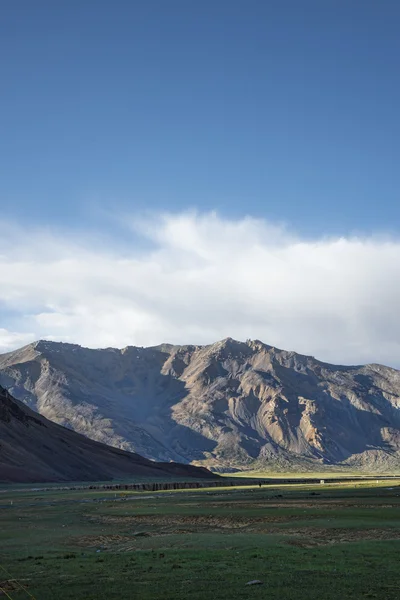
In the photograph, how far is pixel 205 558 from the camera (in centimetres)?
2894

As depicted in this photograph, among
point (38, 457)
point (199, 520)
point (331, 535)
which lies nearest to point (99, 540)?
point (331, 535)

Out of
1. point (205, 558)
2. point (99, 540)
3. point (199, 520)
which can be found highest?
point (205, 558)

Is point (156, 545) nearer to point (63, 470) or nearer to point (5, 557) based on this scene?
point (5, 557)

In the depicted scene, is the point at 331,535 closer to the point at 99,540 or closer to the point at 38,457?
the point at 99,540

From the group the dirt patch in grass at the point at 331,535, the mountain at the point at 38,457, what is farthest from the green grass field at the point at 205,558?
the mountain at the point at 38,457

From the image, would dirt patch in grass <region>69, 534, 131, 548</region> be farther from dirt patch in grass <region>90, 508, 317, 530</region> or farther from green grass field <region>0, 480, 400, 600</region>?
dirt patch in grass <region>90, 508, 317, 530</region>

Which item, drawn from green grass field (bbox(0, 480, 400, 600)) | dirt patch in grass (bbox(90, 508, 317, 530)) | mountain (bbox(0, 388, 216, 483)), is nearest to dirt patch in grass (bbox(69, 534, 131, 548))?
green grass field (bbox(0, 480, 400, 600))

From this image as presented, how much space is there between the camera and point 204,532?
135 feet

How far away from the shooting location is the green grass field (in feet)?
71.8

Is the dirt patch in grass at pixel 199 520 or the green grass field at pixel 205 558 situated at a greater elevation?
A: the green grass field at pixel 205 558

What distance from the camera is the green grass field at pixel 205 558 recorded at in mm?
21875

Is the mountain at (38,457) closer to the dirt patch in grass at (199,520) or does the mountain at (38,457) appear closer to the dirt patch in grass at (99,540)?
the dirt patch in grass at (199,520)

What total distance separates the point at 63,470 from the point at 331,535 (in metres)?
149

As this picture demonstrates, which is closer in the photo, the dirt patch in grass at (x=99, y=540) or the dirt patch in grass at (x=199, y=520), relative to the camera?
the dirt patch in grass at (x=99, y=540)
